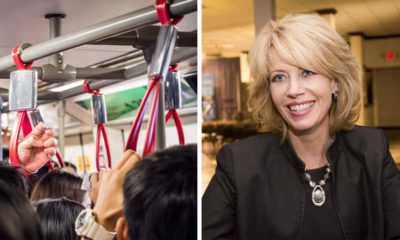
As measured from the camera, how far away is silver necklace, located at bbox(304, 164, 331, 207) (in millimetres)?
1229

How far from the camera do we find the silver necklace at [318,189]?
1.23 meters

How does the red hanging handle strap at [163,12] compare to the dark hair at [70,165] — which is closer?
the red hanging handle strap at [163,12]

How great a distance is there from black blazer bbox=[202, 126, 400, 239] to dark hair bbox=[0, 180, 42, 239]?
0.41 m

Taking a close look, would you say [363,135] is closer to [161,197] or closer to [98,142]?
[161,197]

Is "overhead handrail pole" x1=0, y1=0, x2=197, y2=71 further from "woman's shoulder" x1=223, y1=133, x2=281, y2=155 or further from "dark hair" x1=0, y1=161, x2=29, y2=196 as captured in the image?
"woman's shoulder" x1=223, y1=133, x2=281, y2=155

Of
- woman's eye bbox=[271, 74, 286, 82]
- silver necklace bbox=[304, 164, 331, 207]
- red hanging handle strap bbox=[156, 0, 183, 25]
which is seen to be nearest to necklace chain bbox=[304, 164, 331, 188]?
silver necklace bbox=[304, 164, 331, 207]

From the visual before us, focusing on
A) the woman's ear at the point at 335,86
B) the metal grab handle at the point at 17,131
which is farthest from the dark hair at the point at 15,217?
the woman's ear at the point at 335,86

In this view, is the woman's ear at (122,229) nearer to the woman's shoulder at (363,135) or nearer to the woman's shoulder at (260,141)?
the woman's shoulder at (260,141)

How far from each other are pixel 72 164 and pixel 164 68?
38cm

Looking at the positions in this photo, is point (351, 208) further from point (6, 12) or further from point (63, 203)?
point (6, 12)

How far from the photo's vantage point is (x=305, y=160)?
1278mm

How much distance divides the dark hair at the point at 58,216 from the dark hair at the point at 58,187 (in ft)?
0.06

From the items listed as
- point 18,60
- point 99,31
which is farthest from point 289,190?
point 18,60

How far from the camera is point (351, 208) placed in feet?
3.95
